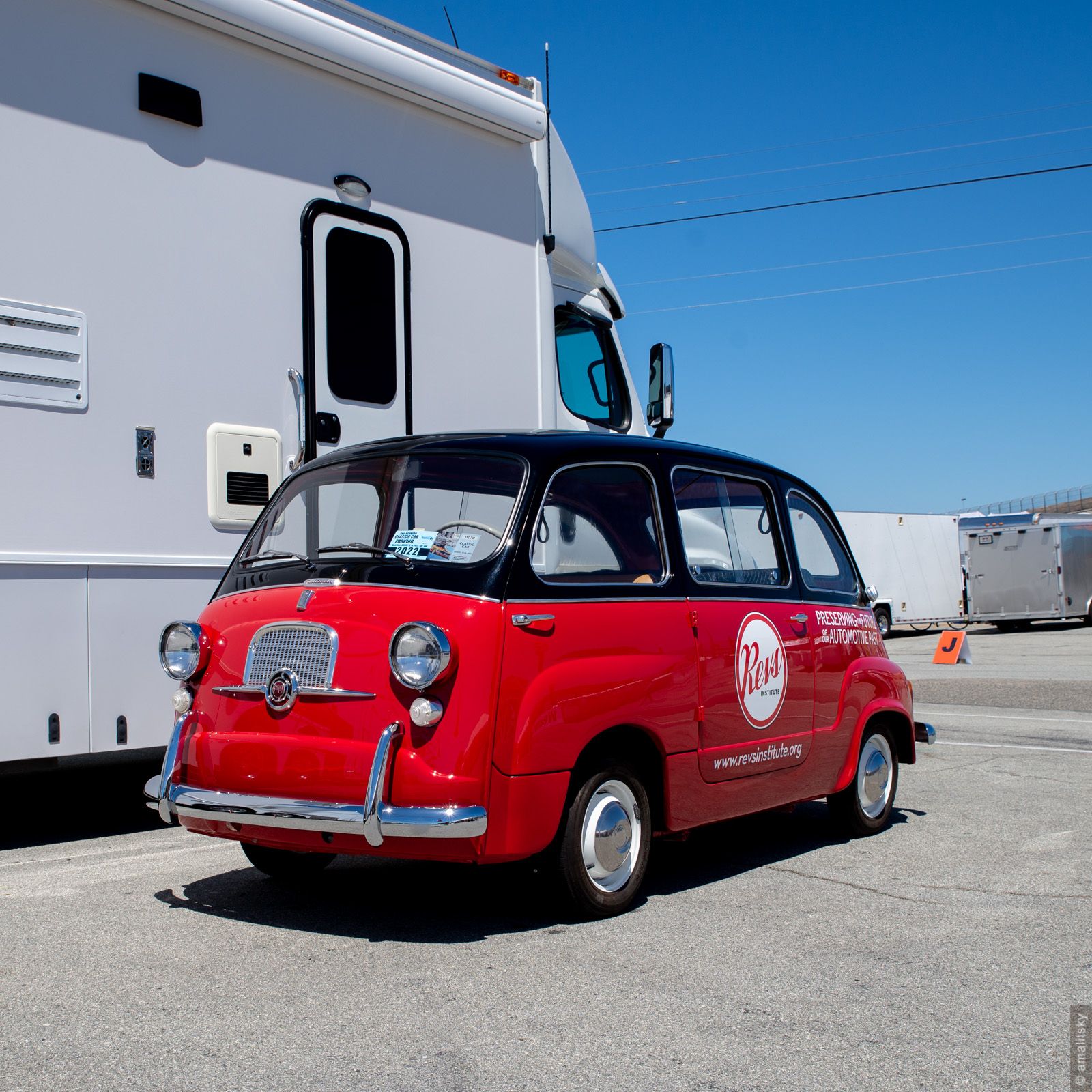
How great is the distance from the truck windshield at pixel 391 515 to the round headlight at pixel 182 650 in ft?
1.20

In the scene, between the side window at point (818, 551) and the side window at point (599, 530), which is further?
the side window at point (818, 551)

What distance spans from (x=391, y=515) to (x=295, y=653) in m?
0.74

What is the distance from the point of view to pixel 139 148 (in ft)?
20.0

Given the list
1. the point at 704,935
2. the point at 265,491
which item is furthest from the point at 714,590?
the point at 265,491

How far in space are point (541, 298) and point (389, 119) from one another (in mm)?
1434

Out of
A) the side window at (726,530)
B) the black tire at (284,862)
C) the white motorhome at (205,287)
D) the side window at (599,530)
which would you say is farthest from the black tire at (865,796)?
the white motorhome at (205,287)

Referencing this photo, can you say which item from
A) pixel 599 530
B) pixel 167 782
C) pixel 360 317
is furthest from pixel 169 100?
pixel 167 782

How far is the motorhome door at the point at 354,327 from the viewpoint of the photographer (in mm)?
6684

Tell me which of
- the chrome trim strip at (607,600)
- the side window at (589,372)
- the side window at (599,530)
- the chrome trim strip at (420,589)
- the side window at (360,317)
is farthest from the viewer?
the side window at (589,372)

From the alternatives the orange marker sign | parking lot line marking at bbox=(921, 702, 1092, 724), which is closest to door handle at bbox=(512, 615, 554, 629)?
parking lot line marking at bbox=(921, 702, 1092, 724)

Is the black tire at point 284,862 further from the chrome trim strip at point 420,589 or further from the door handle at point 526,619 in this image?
the door handle at point 526,619

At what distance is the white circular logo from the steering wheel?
1.33 meters

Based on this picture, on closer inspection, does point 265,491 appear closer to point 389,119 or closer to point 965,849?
point 389,119

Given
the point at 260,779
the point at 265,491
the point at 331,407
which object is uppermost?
the point at 331,407
